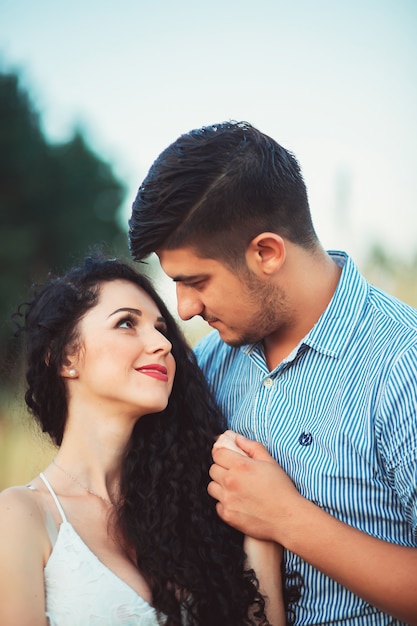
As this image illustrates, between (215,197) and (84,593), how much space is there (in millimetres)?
1436

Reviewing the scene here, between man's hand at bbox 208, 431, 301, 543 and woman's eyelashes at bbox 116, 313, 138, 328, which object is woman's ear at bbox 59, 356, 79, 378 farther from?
man's hand at bbox 208, 431, 301, 543

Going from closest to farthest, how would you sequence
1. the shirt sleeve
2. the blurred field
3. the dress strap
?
the shirt sleeve < the dress strap < the blurred field

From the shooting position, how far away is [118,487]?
2.97 metres

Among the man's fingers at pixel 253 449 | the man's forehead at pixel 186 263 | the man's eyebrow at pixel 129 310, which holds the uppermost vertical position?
the man's forehead at pixel 186 263

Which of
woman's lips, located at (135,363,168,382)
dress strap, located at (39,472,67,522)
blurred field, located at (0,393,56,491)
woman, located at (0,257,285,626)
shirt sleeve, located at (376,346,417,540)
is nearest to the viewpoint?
shirt sleeve, located at (376,346,417,540)

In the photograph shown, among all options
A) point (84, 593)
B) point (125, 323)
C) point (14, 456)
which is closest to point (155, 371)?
point (125, 323)

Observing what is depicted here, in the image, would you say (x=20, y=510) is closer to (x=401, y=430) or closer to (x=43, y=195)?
(x=401, y=430)

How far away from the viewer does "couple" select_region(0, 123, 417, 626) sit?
97.1 inches

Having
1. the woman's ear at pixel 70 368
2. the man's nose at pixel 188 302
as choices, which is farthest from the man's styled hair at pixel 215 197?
the woman's ear at pixel 70 368

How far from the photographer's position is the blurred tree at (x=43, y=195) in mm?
14867

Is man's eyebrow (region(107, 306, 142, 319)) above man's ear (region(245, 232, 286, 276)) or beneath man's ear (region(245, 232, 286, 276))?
beneath

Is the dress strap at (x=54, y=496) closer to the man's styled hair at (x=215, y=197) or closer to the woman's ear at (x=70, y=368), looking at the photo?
the woman's ear at (x=70, y=368)

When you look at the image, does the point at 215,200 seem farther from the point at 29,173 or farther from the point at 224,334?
the point at 29,173

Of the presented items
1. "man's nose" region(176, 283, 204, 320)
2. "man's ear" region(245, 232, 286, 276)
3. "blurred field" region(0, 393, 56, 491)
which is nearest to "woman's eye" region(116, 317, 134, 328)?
"man's nose" region(176, 283, 204, 320)
